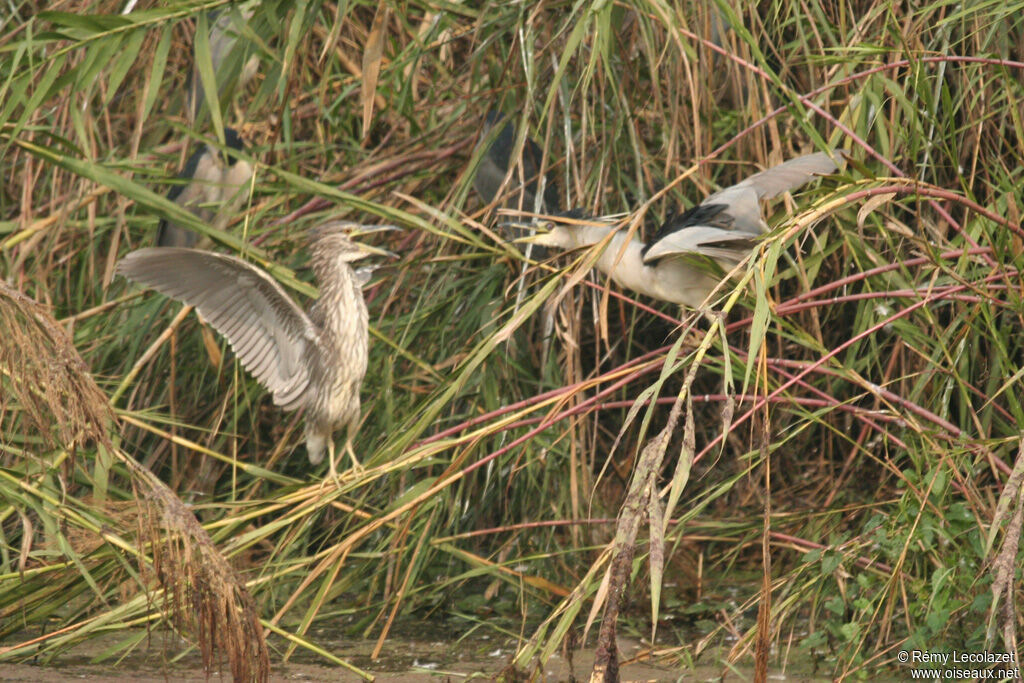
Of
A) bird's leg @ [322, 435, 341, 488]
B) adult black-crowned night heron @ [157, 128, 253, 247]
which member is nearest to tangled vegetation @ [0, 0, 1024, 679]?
bird's leg @ [322, 435, 341, 488]

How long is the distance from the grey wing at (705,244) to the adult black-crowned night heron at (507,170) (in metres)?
0.82

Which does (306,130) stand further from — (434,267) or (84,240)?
(434,267)

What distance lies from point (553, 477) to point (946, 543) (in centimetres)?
118

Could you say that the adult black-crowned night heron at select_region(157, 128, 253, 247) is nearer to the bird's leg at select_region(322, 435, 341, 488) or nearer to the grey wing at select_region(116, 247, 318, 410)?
the grey wing at select_region(116, 247, 318, 410)

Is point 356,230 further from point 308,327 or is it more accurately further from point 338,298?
point 308,327

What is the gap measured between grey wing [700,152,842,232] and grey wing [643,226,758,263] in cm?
5

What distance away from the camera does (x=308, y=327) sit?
3.72 m

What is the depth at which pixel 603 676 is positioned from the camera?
1924 millimetres

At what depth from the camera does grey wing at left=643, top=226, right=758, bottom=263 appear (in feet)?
9.72

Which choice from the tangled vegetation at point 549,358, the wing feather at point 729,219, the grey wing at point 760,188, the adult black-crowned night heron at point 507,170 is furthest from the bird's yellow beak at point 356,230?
the grey wing at point 760,188

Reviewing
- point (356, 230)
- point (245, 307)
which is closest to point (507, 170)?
point (356, 230)

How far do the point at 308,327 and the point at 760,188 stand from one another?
1358 mm

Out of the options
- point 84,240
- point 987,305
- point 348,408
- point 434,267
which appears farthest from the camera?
point 84,240

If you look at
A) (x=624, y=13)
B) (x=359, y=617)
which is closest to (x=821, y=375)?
(x=624, y=13)
